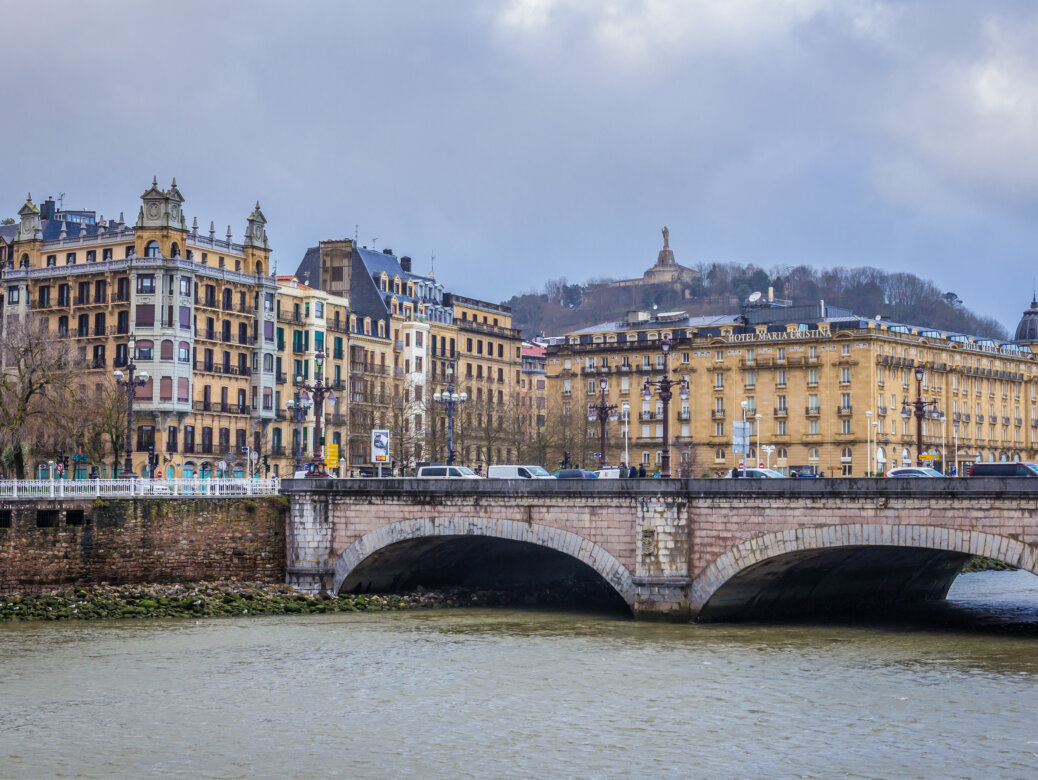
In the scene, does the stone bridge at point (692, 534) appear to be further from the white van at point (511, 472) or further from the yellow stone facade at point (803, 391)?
the yellow stone facade at point (803, 391)

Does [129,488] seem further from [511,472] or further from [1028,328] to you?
[1028,328]

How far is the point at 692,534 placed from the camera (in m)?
53.3

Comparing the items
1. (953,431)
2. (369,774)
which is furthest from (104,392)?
(953,431)

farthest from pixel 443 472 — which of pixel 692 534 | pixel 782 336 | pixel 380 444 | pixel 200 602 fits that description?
pixel 782 336

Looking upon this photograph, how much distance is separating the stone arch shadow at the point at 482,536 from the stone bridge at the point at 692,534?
50mm

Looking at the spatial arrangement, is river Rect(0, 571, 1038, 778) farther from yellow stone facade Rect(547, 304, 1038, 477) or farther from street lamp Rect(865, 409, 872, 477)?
street lamp Rect(865, 409, 872, 477)

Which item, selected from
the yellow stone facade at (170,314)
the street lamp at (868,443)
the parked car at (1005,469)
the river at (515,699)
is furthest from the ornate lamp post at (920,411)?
the yellow stone facade at (170,314)

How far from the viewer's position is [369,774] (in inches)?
1308

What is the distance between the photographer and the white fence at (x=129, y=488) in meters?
62.3

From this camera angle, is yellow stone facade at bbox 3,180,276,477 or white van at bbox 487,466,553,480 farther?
yellow stone facade at bbox 3,180,276,477

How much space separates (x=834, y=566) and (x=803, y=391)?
71.3 meters

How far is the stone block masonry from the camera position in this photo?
61.1 meters

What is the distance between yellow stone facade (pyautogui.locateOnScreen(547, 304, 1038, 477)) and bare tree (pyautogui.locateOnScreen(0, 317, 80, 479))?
41672 mm

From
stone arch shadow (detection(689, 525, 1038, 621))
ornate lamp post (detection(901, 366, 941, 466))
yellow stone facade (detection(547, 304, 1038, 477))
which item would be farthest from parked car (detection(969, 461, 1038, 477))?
yellow stone facade (detection(547, 304, 1038, 477))
